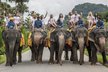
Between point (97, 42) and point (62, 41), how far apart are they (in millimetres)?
1971

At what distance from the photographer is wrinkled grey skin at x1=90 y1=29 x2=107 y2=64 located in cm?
2480

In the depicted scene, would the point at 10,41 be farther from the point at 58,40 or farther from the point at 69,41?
the point at 69,41

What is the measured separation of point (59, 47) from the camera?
81.1ft

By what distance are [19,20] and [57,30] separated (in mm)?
2938

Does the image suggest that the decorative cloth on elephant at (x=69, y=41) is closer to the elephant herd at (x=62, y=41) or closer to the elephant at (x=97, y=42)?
the elephant herd at (x=62, y=41)

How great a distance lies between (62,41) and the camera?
2483 centimetres

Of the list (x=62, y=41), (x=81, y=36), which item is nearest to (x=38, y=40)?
(x=62, y=41)

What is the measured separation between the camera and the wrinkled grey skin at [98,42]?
24.8 meters

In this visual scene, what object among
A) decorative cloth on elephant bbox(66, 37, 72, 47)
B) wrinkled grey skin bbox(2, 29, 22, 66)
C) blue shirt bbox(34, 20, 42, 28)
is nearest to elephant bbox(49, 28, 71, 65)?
decorative cloth on elephant bbox(66, 37, 72, 47)

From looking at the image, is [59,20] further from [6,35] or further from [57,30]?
[6,35]

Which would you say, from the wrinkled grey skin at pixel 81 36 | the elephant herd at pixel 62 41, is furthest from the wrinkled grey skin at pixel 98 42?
the wrinkled grey skin at pixel 81 36
